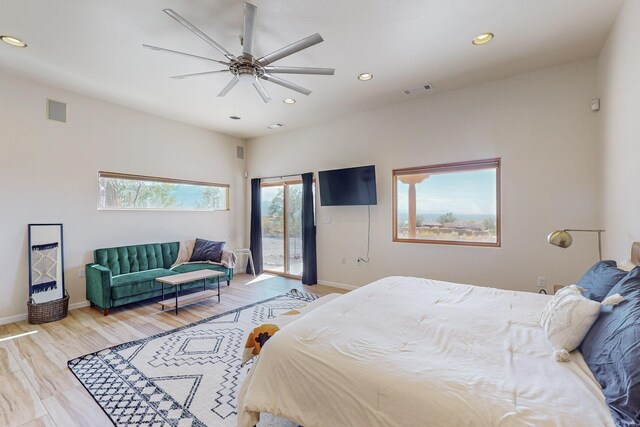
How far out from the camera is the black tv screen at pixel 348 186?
4.73 metres

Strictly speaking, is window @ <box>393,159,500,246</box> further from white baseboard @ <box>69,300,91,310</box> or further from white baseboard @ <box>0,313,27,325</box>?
white baseboard @ <box>0,313,27,325</box>

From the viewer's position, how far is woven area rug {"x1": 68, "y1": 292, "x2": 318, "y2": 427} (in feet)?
6.45

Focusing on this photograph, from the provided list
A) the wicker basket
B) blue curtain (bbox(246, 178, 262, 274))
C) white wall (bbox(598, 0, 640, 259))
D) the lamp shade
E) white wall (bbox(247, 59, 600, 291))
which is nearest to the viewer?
white wall (bbox(598, 0, 640, 259))

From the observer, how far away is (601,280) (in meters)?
1.84

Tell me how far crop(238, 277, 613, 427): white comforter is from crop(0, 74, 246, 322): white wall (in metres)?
4.05

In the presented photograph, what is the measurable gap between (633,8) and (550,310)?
2391 millimetres

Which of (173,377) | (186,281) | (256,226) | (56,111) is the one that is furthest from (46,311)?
(256,226)

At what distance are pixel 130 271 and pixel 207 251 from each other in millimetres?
1211

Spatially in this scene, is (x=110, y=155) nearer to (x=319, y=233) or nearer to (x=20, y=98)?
(x=20, y=98)

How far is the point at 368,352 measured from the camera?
146cm

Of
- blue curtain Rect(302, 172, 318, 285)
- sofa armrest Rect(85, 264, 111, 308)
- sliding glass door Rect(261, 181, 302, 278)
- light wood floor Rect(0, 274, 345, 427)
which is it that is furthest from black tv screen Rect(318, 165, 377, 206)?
sofa armrest Rect(85, 264, 111, 308)

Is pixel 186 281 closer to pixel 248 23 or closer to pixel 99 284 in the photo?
pixel 99 284

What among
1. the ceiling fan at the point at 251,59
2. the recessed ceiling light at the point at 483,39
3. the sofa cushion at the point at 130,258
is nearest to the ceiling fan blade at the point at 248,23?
the ceiling fan at the point at 251,59

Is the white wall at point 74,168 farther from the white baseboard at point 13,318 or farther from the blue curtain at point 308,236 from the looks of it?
the blue curtain at point 308,236
